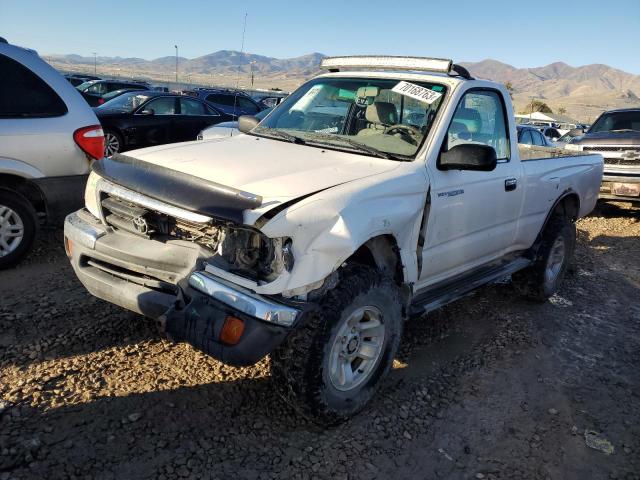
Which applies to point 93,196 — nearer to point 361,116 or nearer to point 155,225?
point 155,225

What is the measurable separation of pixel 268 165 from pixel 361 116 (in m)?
1.17

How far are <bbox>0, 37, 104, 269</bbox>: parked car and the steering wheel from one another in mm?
2922

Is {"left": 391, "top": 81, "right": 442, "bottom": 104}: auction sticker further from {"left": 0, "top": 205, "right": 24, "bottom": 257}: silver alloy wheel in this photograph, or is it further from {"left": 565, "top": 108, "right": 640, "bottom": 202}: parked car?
{"left": 565, "top": 108, "right": 640, "bottom": 202}: parked car

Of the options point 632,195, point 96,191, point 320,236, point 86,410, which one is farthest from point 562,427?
point 632,195

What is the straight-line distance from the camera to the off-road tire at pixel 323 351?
8.97 ft

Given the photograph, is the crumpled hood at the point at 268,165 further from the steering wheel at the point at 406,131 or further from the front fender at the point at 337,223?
the steering wheel at the point at 406,131

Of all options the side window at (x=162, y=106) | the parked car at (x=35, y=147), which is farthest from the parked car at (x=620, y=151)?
the parked car at (x=35, y=147)

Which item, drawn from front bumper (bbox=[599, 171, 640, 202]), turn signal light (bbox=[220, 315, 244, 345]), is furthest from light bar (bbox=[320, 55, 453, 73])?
front bumper (bbox=[599, 171, 640, 202])

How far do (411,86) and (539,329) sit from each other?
251 centimetres

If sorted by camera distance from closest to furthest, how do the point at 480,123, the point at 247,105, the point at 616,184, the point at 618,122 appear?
the point at 480,123 < the point at 616,184 < the point at 618,122 < the point at 247,105

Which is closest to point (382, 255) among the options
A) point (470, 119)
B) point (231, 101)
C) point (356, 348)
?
point (356, 348)

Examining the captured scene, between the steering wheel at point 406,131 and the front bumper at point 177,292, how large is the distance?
164 centimetres

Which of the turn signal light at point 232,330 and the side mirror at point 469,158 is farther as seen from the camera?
the side mirror at point 469,158

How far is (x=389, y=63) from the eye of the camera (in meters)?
4.16
